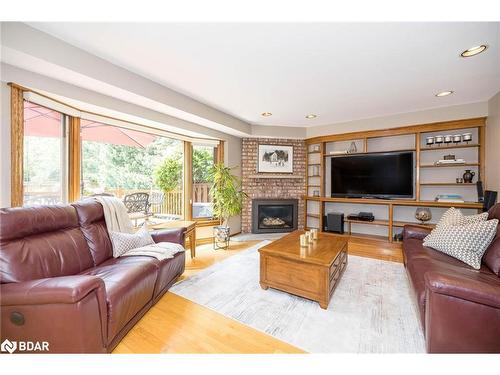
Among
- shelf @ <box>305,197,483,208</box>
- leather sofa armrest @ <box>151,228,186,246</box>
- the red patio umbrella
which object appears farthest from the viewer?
shelf @ <box>305,197,483,208</box>

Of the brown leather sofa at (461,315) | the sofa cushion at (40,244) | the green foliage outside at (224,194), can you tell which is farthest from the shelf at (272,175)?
the brown leather sofa at (461,315)

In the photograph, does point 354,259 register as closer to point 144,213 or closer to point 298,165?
point 298,165

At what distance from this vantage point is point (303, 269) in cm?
208

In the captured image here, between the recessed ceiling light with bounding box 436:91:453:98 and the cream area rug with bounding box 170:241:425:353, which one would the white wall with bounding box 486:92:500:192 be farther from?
the cream area rug with bounding box 170:241:425:353

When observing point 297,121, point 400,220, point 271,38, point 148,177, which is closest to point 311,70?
point 271,38

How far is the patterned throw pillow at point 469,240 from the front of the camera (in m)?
1.83

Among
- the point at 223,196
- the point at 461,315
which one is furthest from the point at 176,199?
the point at 461,315

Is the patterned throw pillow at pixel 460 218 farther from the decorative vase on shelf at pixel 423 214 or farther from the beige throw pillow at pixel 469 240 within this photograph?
the decorative vase on shelf at pixel 423 214

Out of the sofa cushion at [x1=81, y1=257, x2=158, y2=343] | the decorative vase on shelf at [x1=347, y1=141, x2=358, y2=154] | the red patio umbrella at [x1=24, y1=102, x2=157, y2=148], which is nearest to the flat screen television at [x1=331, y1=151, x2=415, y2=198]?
the decorative vase on shelf at [x1=347, y1=141, x2=358, y2=154]

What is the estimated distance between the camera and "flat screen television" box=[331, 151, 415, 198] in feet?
12.7

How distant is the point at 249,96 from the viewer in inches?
122

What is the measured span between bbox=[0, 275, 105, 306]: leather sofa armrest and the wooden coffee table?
1.54 metres

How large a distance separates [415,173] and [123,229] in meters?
4.68
